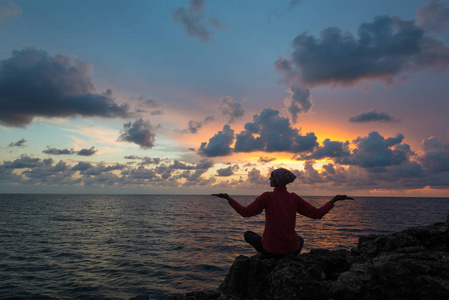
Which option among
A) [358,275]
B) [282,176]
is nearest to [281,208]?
[282,176]

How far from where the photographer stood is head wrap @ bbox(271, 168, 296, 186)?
5887 millimetres

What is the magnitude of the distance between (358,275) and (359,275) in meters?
0.03

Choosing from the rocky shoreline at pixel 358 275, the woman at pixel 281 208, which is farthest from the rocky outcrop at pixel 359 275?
the woman at pixel 281 208

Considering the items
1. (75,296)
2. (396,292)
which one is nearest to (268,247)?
(396,292)

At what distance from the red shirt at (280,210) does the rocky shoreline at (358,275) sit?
0.64 meters

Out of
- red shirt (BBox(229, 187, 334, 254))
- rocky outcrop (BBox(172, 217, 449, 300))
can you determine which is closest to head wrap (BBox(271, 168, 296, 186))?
red shirt (BBox(229, 187, 334, 254))

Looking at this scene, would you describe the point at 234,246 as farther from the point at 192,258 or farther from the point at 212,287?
the point at 212,287

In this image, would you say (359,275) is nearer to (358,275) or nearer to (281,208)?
(358,275)

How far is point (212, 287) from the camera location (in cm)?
1261

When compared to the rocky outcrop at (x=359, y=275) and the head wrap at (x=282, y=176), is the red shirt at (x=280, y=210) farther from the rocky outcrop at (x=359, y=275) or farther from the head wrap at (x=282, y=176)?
the rocky outcrop at (x=359, y=275)

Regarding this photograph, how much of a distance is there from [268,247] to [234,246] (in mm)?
17343

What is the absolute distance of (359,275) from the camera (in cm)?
578

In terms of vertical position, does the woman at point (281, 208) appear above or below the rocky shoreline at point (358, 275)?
above

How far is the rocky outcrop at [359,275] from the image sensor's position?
13.2 feet
